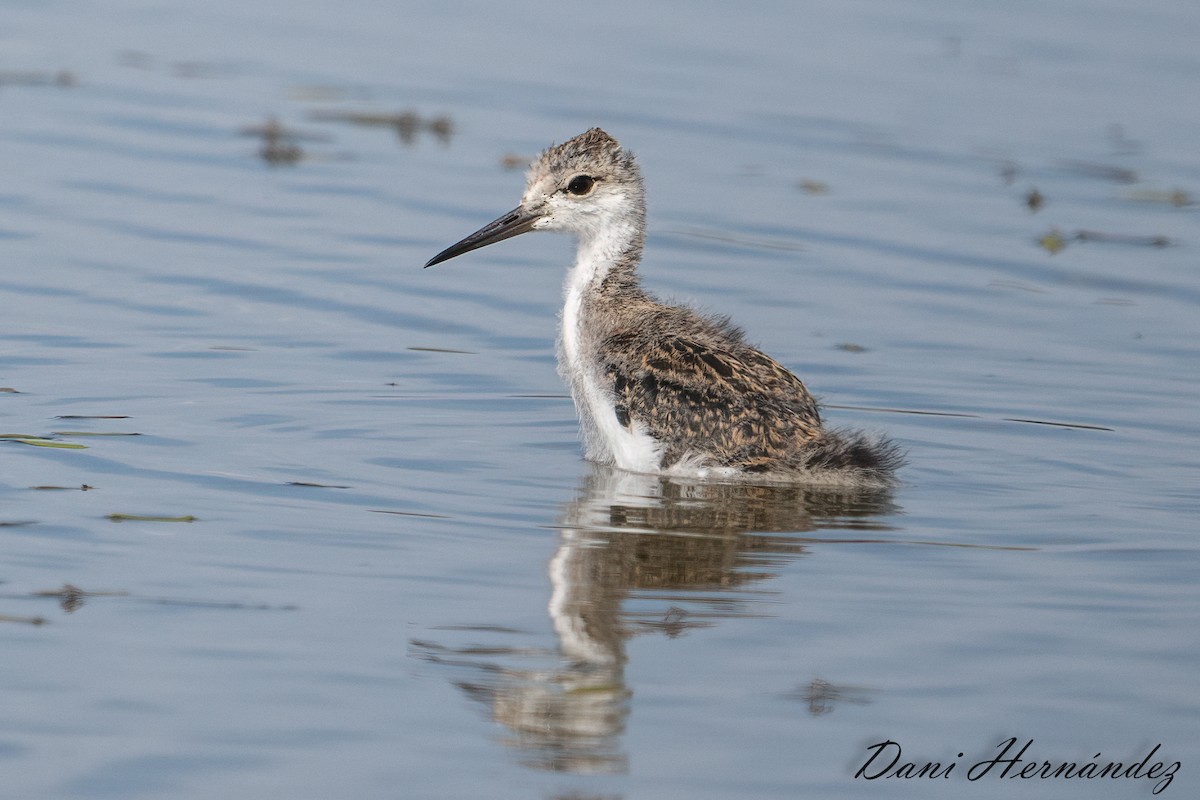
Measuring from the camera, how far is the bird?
28.4 ft

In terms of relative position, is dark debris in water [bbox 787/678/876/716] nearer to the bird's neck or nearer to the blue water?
the blue water

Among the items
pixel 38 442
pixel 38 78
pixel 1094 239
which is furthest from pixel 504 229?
pixel 38 78

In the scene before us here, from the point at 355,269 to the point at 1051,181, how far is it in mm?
5644

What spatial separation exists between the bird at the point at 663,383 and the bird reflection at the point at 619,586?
4.7 inches

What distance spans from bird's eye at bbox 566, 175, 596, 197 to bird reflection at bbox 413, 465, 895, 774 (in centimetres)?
162

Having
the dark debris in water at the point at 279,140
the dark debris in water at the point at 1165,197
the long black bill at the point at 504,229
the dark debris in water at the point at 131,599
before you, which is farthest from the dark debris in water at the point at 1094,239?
the dark debris in water at the point at 131,599

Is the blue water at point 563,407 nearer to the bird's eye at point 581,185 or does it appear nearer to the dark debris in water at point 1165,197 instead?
the dark debris in water at point 1165,197

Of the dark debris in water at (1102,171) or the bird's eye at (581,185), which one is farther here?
the dark debris in water at (1102,171)

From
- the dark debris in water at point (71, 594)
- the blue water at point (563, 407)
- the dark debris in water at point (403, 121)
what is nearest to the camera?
the blue water at point (563, 407)

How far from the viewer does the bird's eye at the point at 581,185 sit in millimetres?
9883

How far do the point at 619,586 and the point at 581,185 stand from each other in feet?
10.4

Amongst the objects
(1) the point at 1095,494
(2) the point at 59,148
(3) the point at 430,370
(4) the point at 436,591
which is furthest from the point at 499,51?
(4) the point at 436,591

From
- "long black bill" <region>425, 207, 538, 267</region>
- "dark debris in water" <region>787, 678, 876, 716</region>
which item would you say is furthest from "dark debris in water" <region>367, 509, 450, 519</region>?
"long black bill" <region>425, 207, 538, 267</region>

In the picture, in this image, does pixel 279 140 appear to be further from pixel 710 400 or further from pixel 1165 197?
pixel 710 400
